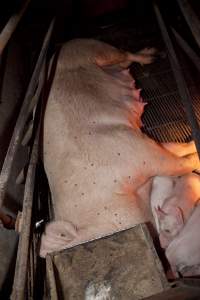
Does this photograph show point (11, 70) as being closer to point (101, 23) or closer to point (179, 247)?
point (101, 23)

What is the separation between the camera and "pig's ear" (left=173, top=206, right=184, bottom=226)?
226 cm

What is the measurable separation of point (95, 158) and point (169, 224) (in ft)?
2.66

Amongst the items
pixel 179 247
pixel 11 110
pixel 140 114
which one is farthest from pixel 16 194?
pixel 179 247

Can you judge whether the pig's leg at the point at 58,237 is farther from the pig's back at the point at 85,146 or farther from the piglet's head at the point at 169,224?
the piglet's head at the point at 169,224

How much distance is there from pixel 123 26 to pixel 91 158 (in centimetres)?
266

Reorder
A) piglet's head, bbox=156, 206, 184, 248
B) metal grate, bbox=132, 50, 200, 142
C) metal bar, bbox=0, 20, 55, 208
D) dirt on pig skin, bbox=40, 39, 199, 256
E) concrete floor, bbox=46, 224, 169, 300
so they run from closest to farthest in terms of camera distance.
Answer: concrete floor, bbox=46, 224, 169, 300 < piglet's head, bbox=156, 206, 184, 248 < metal bar, bbox=0, 20, 55, 208 < dirt on pig skin, bbox=40, 39, 199, 256 < metal grate, bbox=132, 50, 200, 142

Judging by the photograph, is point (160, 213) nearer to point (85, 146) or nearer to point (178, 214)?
point (178, 214)

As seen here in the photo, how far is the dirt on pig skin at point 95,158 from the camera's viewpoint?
96.9 inches

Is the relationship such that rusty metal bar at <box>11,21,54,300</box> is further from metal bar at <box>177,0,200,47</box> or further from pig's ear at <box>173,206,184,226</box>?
metal bar at <box>177,0,200,47</box>

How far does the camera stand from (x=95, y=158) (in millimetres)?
2662

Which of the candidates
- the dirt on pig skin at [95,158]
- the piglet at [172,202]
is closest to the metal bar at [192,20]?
the dirt on pig skin at [95,158]

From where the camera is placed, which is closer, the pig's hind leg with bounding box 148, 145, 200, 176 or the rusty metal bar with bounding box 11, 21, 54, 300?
the rusty metal bar with bounding box 11, 21, 54, 300

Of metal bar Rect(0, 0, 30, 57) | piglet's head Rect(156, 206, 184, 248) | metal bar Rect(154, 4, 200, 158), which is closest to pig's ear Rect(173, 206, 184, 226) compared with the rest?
piglet's head Rect(156, 206, 184, 248)

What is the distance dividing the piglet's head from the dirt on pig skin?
17cm
